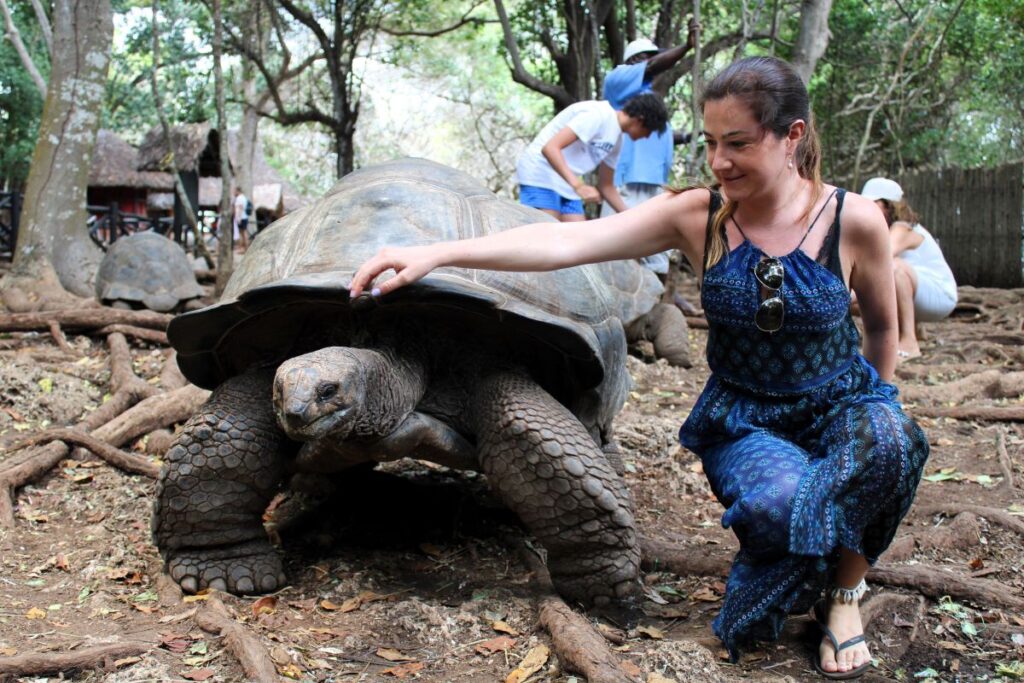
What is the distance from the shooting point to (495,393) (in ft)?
8.84

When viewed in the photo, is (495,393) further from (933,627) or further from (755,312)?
(933,627)

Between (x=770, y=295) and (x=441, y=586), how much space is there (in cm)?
128

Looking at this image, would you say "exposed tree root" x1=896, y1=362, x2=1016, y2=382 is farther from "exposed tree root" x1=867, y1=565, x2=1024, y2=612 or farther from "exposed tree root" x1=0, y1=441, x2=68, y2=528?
"exposed tree root" x1=0, y1=441, x2=68, y2=528

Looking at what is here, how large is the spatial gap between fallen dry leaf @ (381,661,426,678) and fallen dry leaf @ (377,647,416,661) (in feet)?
0.15

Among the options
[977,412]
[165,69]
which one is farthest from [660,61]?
[165,69]

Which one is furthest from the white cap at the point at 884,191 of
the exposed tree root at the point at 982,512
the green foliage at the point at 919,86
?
the green foliage at the point at 919,86

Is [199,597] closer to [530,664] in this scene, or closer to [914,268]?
[530,664]

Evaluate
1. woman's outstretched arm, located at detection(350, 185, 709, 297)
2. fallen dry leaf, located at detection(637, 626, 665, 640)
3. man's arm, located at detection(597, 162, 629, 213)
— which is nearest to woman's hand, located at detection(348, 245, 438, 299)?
woman's outstretched arm, located at detection(350, 185, 709, 297)

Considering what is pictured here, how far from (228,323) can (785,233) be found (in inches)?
63.0

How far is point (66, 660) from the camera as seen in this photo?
78.1 inches

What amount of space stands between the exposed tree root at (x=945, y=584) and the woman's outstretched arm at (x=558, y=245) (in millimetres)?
1053

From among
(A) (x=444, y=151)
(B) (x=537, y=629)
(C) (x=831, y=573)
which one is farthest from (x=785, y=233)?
(A) (x=444, y=151)

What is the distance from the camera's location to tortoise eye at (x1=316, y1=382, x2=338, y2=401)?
219cm

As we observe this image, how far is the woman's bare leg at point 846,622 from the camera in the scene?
7.06 feet
